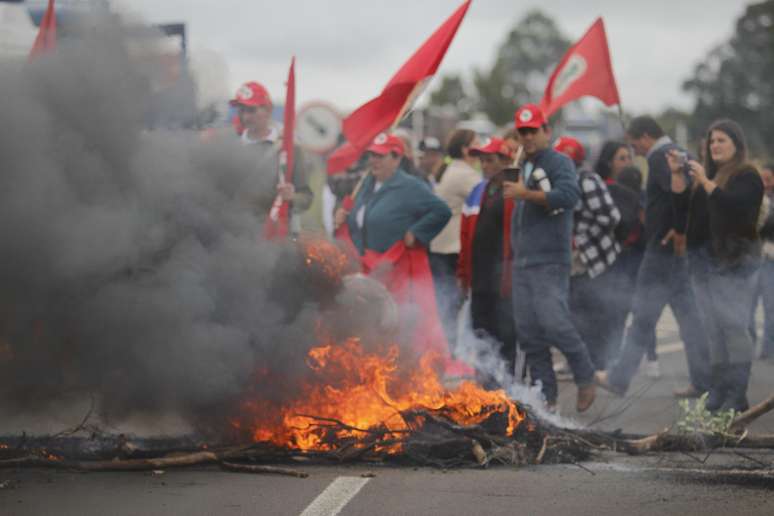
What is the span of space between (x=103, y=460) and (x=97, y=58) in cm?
214

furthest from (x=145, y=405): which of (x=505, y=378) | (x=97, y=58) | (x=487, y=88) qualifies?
(x=487, y=88)

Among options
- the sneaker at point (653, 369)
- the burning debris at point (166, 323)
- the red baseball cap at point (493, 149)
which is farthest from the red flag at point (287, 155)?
the sneaker at point (653, 369)

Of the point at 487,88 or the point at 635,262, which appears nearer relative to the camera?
the point at 635,262

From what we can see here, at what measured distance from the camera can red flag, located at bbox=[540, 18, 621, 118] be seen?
1069cm

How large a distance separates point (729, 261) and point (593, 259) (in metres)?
1.83

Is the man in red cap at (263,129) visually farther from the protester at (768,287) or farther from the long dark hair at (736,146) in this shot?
the protester at (768,287)

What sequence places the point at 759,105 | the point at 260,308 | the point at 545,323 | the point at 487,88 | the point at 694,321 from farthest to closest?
the point at 487,88, the point at 759,105, the point at 694,321, the point at 545,323, the point at 260,308

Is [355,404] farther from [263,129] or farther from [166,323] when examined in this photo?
[263,129]

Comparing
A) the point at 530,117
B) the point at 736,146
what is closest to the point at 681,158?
the point at 736,146

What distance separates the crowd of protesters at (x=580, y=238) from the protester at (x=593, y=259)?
1cm

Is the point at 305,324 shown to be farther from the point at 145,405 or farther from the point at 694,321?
the point at 694,321

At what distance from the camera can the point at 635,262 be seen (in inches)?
426

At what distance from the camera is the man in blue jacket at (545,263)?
27.9 feet

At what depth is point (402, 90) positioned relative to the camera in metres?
8.84
